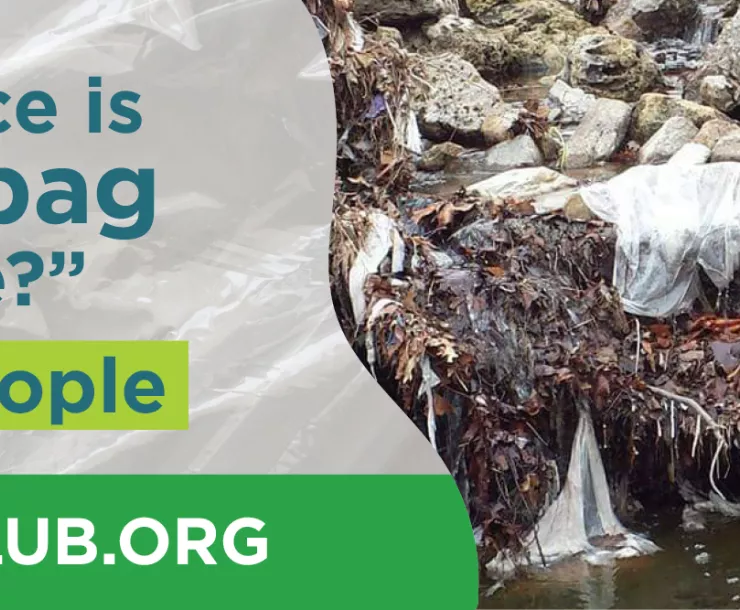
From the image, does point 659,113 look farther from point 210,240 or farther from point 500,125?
point 210,240

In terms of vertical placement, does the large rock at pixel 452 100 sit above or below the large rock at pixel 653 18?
below

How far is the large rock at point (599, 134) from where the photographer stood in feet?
7.29

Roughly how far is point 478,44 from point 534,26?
13 cm

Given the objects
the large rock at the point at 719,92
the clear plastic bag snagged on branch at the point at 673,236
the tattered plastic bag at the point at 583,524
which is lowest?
the tattered plastic bag at the point at 583,524

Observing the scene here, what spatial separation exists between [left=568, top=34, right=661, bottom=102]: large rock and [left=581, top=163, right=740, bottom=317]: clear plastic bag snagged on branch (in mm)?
395

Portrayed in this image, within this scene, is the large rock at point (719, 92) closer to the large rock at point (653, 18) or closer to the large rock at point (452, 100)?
the large rock at point (653, 18)

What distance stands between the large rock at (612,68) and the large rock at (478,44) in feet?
0.56

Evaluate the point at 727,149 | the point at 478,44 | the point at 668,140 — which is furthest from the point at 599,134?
the point at 478,44

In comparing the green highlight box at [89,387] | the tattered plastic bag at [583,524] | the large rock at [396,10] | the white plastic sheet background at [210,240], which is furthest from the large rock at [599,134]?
the green highlight box at [89,387]

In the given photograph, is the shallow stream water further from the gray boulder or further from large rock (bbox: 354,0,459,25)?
large rock (bbox: 354,0,459,25)

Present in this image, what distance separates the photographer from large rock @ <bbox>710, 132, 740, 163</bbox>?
2127 millimetres

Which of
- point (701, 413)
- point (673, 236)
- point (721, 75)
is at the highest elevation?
point (721, 75)

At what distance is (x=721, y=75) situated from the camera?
2457mm

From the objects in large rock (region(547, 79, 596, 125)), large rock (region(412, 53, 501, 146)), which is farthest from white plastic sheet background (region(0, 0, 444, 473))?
large rock (region(547, 79, 596, 125))
